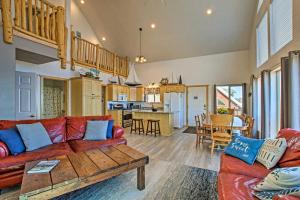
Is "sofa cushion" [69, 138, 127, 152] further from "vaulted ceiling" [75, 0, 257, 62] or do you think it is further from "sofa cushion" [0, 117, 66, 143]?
"vaulted ceiling" [75, 0, 257, 62]

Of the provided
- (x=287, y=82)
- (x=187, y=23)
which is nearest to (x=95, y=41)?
(x=187, y=23)

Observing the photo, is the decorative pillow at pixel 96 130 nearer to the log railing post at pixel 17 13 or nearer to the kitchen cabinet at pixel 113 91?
the log railing post at pixel 17 13

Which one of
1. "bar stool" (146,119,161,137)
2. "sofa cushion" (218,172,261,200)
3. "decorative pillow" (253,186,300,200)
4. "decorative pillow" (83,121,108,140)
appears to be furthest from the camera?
"bar stool" (146,119,161,137)

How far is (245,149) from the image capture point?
2.16m

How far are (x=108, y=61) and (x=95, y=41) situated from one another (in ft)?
4.48

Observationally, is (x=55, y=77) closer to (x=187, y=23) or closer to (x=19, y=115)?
→ (x=19, y=115)

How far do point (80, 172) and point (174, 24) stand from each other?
6.40 metres

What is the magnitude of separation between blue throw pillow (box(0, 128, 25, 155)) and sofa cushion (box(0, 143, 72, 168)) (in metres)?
0.13

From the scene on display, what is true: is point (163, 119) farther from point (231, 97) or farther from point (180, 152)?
point (231, 97)

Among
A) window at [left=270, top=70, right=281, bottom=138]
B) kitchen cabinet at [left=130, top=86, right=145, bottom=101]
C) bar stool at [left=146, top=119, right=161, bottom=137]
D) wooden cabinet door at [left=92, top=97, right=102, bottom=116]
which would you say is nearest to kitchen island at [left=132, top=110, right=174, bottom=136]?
bar stool at [left=146, top=119, right=161, bottom=137]

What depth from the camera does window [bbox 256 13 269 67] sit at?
4.52 m

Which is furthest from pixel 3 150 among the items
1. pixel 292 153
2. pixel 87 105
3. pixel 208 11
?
pixel 208 11

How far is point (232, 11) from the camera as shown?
5535mm

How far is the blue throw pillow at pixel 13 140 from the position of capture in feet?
8.01
